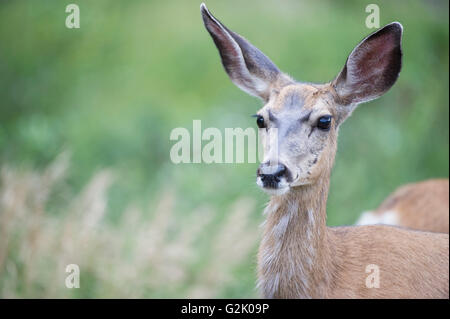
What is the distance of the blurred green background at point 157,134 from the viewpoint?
5.61 m

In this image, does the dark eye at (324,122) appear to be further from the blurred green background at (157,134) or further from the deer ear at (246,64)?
the blurred green background at (157,134)

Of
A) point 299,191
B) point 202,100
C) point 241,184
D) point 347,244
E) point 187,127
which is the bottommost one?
point 347,244

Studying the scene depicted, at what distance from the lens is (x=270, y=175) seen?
131 inches

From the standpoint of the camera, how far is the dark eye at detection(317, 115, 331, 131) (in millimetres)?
3674

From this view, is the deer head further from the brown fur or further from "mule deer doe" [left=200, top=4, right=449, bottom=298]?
the brown fur

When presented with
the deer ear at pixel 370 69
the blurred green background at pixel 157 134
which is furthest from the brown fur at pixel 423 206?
the deer ear at pixel 370 69

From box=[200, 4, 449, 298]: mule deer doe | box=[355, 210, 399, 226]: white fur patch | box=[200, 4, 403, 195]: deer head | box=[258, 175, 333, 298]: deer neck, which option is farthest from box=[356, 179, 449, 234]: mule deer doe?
box=[200, 4, 403, 195]: deer head

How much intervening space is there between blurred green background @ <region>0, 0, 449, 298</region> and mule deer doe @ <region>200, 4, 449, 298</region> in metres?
2.12

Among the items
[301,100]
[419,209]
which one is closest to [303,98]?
[301,100]

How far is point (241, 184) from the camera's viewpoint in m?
7.39

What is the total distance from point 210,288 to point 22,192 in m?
2.02
